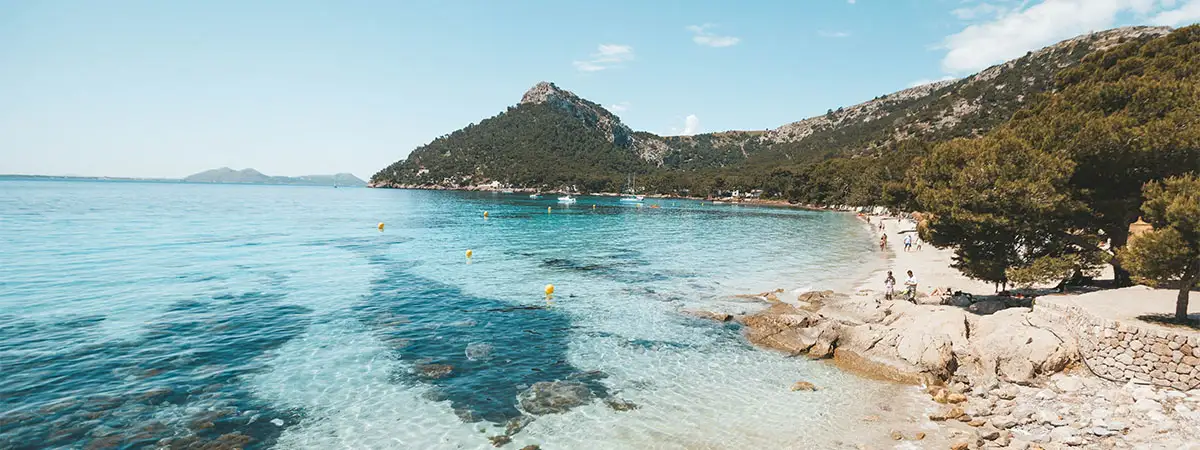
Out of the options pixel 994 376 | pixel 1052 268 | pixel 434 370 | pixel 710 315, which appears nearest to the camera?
pixel 994 376

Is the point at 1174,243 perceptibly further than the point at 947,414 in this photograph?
Yes

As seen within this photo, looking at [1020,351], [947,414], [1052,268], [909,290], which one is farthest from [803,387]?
[909,290]

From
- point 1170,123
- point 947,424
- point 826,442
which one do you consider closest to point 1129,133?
point 1170,123

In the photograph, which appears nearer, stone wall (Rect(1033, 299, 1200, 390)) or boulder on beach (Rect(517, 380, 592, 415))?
stone wall (Rect(1033, 299, 1200, 390))

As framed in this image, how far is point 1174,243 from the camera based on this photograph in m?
13.9

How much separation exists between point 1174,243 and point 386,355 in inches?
902

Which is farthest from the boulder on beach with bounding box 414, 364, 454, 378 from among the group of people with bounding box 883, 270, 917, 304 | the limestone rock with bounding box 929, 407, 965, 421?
the group of people with bounding box 883, 270, 917, 304

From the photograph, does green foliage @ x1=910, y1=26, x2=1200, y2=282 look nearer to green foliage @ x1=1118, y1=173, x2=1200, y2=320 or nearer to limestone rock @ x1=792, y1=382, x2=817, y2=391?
green foliage @ x1=1118, y1=173, x2=1200, y2=320

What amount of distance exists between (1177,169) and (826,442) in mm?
17378


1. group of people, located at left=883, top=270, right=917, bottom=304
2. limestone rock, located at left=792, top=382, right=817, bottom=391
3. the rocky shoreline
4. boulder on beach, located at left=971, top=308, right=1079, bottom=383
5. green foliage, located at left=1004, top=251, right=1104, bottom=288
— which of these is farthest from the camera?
group of people, located at left=883, top=270, right=917, bottom=304

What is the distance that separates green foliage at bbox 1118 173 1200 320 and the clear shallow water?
730 centimetres

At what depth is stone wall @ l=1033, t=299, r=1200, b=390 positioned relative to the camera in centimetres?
1325

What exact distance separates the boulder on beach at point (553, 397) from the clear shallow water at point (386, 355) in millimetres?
333

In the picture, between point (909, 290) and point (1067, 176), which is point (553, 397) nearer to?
point (909, 290)
